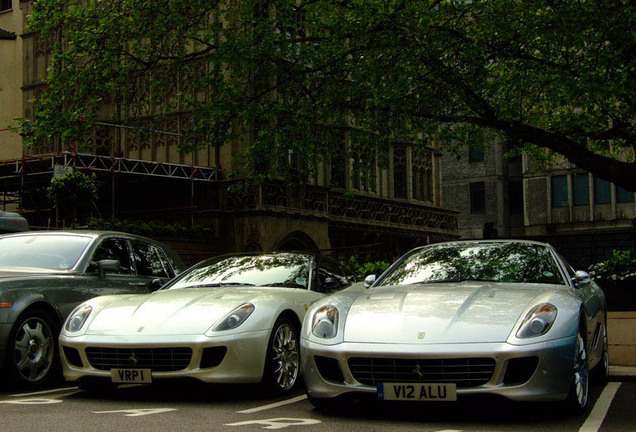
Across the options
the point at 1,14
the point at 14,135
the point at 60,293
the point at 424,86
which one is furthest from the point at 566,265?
the point at 1,14

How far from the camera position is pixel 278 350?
8094 mm

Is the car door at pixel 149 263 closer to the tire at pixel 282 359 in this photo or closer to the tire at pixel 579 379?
the tire at pixel 282 359

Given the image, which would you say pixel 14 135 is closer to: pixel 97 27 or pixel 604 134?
pixel 97 27

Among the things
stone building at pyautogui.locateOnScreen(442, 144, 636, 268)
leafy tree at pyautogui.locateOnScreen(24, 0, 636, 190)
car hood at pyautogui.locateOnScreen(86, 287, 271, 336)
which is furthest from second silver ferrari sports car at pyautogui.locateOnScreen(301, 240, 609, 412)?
stone building at pyautogui.locateOnScreen(442, 144, 636, 268)

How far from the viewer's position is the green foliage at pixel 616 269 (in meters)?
13.1

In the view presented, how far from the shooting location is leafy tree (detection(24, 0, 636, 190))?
53.3ft

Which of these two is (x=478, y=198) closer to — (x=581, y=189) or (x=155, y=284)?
(x=581, y=189)

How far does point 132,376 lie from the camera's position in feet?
24.8

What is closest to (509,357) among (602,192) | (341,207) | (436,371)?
(436,371)

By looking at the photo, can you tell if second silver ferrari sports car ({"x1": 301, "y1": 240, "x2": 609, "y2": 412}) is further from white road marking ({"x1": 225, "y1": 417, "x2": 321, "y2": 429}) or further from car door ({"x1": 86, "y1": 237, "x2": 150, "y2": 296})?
car door ({"x1": 86, "y1": 237, "x2": 150, "y2": 296})

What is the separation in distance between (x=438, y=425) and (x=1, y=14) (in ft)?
126

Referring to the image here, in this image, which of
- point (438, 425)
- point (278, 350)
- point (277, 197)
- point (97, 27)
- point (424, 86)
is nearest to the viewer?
point (438, 425)

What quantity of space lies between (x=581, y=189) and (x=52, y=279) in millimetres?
44877

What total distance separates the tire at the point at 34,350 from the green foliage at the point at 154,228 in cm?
1690
